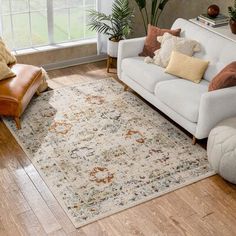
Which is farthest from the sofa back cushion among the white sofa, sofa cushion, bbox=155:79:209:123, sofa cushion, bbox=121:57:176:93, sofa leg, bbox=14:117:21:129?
sofa leg, bbox=14:117:21:129

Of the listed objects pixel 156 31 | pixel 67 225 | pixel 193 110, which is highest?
pixel 156 31

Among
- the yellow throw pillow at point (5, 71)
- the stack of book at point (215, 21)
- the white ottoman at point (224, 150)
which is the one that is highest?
the stack of book at point (215, 21)

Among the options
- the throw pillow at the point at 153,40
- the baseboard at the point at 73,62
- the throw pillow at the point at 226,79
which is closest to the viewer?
the throw pillow at the point at 226,79

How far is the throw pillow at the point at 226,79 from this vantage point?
378 cm

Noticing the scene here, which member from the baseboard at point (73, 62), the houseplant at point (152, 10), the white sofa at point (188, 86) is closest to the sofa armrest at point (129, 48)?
the white sofa at point (188, 86)

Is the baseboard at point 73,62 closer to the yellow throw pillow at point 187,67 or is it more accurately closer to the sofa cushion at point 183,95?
the yellow throw pillow at point 187,67

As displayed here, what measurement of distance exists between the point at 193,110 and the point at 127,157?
29.1 inches

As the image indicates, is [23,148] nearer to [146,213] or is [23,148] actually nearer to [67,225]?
[67,225]

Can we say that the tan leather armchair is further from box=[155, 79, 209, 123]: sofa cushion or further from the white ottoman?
Result: the white ottoman

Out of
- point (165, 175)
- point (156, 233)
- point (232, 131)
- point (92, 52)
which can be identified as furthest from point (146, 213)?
point (92, 52)

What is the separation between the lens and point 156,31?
4.71 m

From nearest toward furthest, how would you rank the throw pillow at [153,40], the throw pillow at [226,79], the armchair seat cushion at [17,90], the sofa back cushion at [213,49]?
the throw pillow at [226,79] < the armchair seat cushion at [17,90] < the sofa back cushion at [213,49] < the throw pillow at [153,40]

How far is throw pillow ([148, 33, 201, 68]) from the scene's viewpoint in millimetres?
4430

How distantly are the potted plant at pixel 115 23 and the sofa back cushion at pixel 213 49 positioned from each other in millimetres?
931
